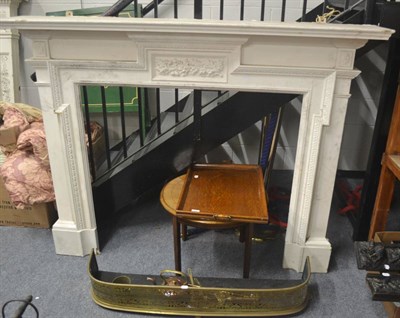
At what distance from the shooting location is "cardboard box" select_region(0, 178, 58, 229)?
2181 mm

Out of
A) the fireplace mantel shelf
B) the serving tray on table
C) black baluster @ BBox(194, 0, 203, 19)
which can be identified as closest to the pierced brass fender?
the serving tray on table

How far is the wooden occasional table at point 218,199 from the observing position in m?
1.53

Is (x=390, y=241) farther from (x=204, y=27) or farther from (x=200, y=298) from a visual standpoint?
(x=204, y=27)

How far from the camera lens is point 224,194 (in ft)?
5.61

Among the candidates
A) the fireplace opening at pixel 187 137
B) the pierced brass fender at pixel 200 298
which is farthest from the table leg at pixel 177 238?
the fireplace opening at pixel 187 137

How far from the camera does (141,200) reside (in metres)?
2.62

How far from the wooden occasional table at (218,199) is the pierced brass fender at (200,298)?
19 cm

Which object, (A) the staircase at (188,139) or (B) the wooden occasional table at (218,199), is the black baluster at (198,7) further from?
(B) the wooden occasional table at (218,199)

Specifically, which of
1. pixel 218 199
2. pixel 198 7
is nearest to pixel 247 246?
pixel 218 199

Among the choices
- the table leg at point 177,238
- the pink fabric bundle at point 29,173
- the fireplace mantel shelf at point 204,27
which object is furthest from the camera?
the pink fabric bundle at point 29,173

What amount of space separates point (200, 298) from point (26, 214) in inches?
52.2

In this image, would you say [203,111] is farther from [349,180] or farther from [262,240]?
[349,180]

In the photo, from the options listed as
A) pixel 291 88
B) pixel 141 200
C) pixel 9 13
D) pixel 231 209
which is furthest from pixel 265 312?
pixel 9 13

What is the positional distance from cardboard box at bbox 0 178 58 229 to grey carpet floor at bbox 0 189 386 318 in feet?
0.17
